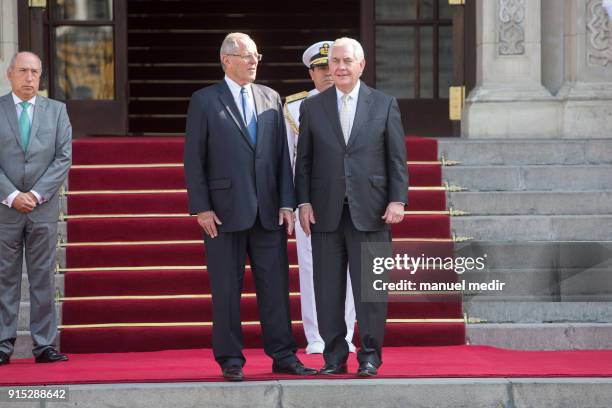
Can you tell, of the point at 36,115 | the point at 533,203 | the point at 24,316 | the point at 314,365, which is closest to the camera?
the point at 314,365

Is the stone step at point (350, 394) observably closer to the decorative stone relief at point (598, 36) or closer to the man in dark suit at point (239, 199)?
the man in dark suit at point (239, 199)

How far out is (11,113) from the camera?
9.30 metres

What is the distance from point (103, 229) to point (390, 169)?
11.1 feet

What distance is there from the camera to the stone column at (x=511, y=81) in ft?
41.7

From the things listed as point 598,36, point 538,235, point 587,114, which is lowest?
point 538,235

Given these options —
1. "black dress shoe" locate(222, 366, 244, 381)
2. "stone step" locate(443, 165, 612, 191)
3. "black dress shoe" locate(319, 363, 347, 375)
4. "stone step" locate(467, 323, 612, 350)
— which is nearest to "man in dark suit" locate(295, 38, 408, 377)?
"black dress shoe" locate(319, 363, 347, 375)

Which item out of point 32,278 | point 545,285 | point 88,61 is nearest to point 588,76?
point 545,285

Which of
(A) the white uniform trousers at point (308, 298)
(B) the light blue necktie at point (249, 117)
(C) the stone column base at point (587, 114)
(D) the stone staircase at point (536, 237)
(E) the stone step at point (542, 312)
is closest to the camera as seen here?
(B) the light blue necktie at point (249, 117)

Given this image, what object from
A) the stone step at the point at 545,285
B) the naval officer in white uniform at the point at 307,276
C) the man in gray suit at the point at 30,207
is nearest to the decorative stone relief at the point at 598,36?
the stone step at the point at 545,285

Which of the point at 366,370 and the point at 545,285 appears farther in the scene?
the point at 545,285

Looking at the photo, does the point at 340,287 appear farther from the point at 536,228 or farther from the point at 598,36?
the point at 598,36

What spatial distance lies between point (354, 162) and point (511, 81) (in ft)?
16.8

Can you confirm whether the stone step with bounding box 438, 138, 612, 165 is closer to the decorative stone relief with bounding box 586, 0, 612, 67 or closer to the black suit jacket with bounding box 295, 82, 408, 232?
the decorative stone relief with bounding box 586, 0, 612, 67

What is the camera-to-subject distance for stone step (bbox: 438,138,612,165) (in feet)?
39.0
